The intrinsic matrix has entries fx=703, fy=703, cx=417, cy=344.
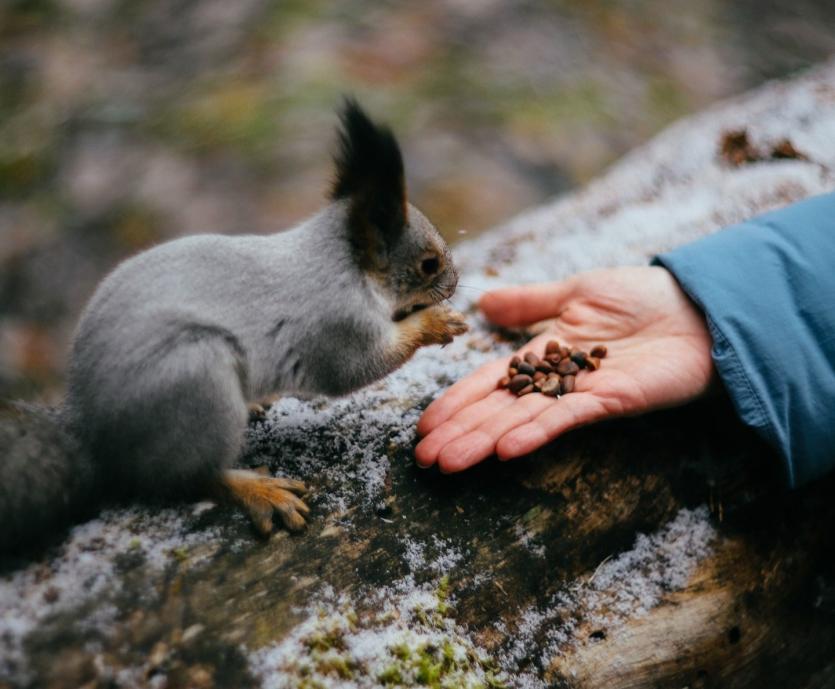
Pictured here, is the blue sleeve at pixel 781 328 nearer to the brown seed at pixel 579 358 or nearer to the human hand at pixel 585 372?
the human hand at pixel 585 372

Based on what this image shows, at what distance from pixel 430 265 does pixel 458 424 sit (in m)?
0.42

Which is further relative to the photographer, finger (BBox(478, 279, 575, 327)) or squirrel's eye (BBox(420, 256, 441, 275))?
finger (BBox(478, 279, 575, 327))

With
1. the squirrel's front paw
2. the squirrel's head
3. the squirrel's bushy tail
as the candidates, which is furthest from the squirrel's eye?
the squirrel's bushy tail

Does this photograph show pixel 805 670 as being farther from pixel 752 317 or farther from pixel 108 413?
pixel 108 413

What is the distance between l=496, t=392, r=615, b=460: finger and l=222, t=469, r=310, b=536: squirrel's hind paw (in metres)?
0.46

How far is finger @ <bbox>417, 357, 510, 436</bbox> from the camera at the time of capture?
170 cm

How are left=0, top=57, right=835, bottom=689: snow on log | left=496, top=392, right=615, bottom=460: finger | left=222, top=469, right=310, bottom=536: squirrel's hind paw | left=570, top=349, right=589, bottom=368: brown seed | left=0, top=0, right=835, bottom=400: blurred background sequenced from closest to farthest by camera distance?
left=0, top=57, right=835, bottom=689: snow on log → left=222, top=469, right=310, bottom=536: squirrel's hind paw → left=496, top=392, right=615, bottom=460: finger → left=570, top=349, right=589, bottom=368: brown seed → left=0, top=0, right=835, bottom=400: blurred background

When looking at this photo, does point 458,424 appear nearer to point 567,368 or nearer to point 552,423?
point 552,423

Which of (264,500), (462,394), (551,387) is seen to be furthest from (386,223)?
(264,500)

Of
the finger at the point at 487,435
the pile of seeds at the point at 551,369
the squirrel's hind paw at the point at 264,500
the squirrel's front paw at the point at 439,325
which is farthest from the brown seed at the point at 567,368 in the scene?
the squirrel's hind paw at the point at 264,500

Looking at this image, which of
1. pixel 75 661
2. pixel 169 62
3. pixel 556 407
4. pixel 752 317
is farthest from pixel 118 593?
pixel 169 62

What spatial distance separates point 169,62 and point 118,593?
13.0ft

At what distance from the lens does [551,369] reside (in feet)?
5.92

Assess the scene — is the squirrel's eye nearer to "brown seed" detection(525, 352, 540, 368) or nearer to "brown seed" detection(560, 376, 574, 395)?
"brown seed" detection(525, 352, 540, 368)
